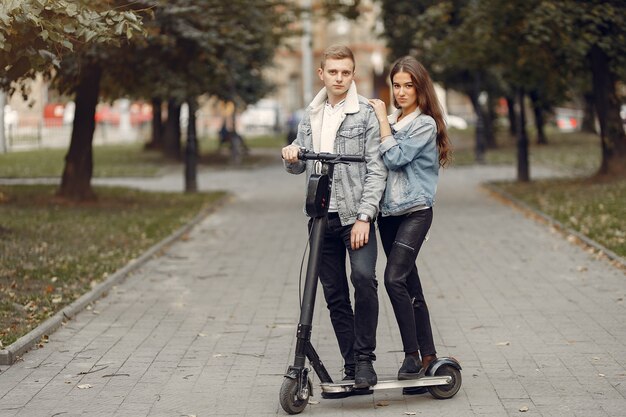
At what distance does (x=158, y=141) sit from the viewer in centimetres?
4509

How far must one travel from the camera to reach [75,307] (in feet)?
34.1

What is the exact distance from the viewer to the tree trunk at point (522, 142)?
24453 millimetres

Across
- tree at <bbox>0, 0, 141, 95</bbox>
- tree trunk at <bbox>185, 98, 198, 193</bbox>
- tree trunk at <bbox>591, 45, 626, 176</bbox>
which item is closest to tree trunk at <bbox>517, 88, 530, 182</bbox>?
tree trunk at <bbox>591, 45, 626, 176</bbox>

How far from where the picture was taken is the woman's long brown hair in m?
6.96

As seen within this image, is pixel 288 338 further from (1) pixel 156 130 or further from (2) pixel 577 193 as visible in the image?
(1) pixel 156 130

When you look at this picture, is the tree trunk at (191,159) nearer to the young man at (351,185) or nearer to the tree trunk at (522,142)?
the tree trunk at (522,142)

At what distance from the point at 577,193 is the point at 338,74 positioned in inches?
572

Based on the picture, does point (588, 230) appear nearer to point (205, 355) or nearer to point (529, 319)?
point (529, 319)

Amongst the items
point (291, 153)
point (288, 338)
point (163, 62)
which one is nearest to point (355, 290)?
point (291, 153)

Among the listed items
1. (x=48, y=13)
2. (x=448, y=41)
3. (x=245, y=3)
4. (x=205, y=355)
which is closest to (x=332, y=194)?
(x=205, y=355)

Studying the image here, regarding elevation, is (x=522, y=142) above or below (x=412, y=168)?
below

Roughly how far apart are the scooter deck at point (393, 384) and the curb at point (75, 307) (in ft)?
8.02

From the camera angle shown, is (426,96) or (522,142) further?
(522,142)

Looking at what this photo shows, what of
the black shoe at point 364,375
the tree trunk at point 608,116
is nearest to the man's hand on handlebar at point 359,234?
the black shoe at point 364,375
